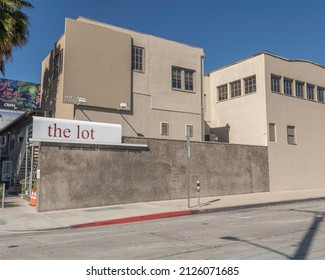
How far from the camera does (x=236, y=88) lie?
96.8ft

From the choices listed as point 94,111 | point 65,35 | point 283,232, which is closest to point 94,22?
point 65,35

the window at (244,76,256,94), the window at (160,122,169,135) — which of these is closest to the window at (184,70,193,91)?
the window at (160,122,169,135)

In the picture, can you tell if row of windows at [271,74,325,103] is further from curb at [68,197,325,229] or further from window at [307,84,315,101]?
curb at [68,197,325,229]

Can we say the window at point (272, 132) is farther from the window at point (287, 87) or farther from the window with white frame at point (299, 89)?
the window with white frame at point (299, 89)

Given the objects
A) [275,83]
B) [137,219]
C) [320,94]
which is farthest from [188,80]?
[137,219]

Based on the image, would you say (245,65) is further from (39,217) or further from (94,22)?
(39,217)

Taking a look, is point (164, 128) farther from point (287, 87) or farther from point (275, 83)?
point (287, 87)

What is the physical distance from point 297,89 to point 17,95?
5686 centimetres

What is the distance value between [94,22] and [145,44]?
358 centimetres

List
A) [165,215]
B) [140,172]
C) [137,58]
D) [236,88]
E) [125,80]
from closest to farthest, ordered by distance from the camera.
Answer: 1. [165,215]
2. [140,172]
3. [125,80]
4. [137,58]
5. [236,88]

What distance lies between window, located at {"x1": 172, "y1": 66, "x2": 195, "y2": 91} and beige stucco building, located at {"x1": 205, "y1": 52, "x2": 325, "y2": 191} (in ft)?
14.6

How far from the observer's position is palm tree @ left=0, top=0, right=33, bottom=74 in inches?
722

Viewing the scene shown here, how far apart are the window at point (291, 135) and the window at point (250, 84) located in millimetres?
3950

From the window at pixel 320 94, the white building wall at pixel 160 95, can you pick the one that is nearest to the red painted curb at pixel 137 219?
the white building wall at pixel 160 95
